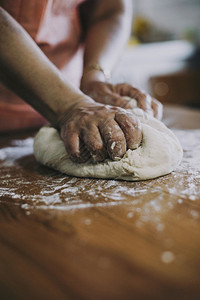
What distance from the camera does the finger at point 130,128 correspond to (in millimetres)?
745

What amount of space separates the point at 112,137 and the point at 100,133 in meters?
0.03

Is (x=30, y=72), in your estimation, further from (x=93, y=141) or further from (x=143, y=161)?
(x=143, y=161)

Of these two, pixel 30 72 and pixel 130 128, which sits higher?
pixel 30 72

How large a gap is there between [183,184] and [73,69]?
2.75 ft

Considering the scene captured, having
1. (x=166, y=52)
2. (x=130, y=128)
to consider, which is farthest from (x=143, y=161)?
(x=166, y=52)

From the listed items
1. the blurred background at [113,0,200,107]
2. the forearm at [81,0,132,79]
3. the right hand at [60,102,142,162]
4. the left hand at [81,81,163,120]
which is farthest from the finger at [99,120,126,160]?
the blurred background at [113,0,200,107]

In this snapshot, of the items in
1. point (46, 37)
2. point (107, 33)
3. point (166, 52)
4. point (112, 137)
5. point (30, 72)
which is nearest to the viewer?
point (112, 137)

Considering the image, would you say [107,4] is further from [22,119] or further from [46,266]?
[46,266]

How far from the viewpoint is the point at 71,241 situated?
517 millimetres

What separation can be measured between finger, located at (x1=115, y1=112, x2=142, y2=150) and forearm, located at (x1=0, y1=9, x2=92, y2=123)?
159mm

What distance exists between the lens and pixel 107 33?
4.39 feet

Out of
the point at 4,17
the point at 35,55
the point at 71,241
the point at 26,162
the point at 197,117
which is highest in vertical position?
the point at 4,17

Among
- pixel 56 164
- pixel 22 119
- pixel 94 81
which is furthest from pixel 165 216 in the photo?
pixel 22 119

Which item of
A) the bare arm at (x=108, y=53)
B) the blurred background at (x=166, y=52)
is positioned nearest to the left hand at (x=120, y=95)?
the bare arm at (x=108, y=53)
